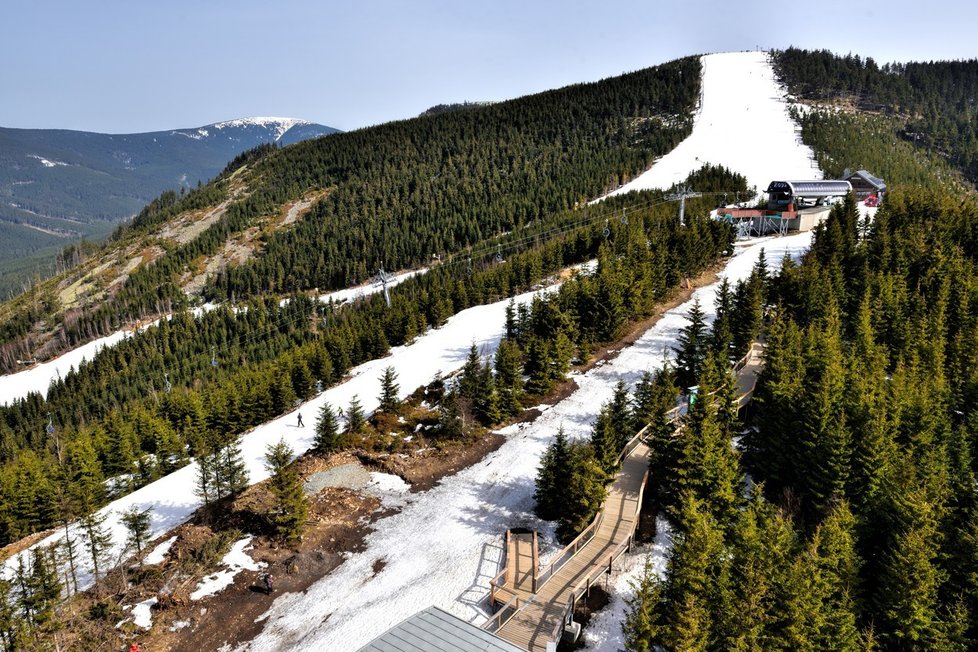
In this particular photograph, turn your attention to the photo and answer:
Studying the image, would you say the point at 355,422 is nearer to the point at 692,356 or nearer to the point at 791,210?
the point at 692,356

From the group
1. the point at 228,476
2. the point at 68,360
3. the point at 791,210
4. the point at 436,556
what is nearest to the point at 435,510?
the point at 436,556

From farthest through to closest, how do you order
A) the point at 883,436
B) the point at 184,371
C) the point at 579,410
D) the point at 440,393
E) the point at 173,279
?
the point at 173,279 < the point at 184,371 < the point at 440,393 < the point at 579,410 < the point at 883,436

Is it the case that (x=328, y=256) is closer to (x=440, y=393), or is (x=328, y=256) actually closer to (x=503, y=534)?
(x=440, y=393)

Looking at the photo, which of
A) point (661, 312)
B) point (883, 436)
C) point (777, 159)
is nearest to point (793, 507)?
point (883, 436)

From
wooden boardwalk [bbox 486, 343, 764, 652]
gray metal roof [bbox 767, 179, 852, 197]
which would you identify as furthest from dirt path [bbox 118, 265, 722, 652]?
gray metal roof [bbox 767, 179, 852, 197]

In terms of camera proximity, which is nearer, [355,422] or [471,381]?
[355,422]

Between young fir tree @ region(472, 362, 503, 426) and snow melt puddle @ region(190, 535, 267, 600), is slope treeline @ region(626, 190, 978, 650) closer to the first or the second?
young fir tree @ region(472, 362, 503, 426)
